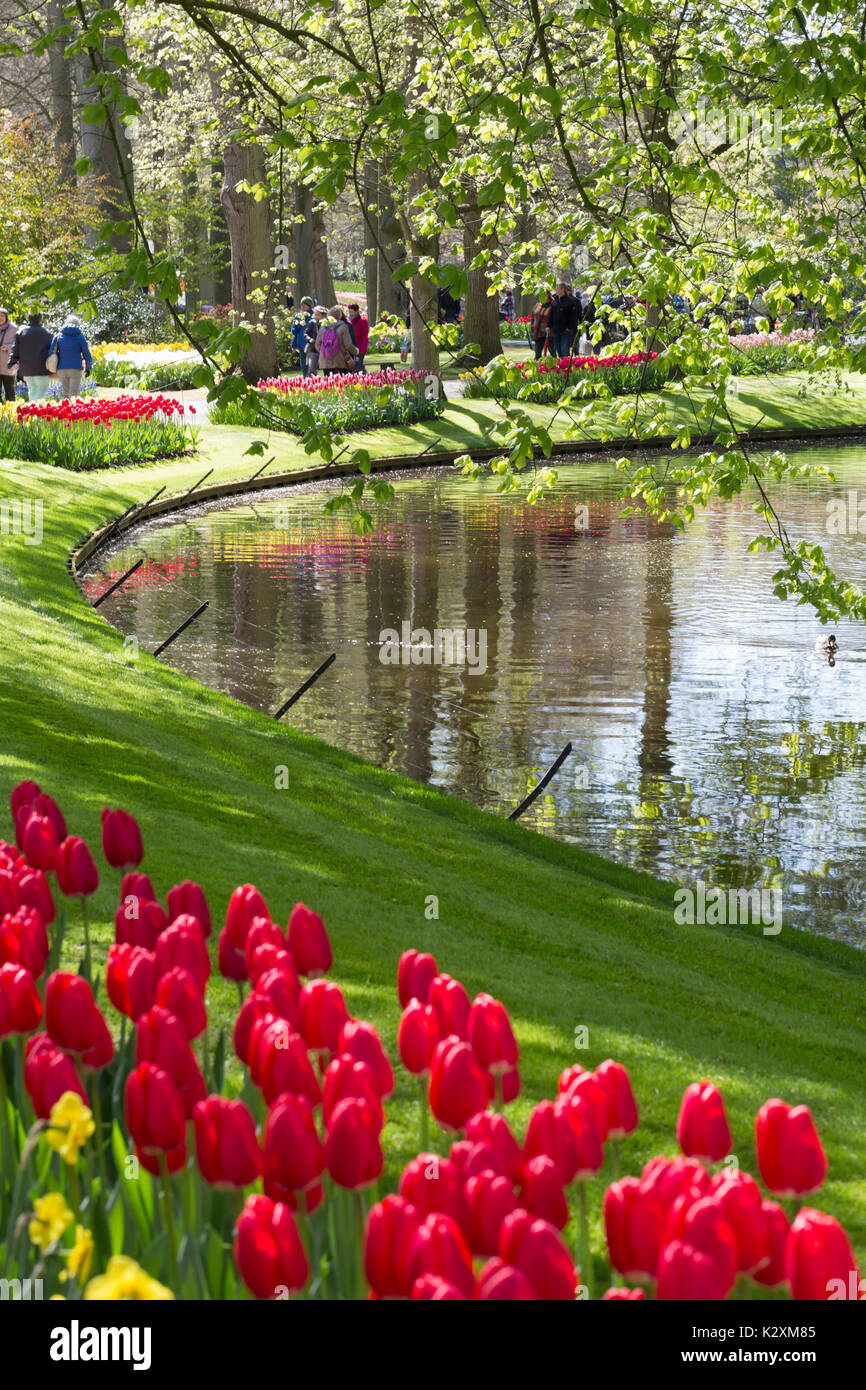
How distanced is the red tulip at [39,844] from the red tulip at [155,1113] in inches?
50.5

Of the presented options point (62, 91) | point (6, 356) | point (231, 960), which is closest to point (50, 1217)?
point (231, 960)

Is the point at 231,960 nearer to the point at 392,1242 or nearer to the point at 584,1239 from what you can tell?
the point at 584,1239

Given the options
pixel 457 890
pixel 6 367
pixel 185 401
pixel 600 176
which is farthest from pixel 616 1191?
pixel 185 401

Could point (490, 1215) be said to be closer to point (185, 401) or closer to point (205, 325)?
point (205, 325)

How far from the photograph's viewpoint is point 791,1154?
2168mm

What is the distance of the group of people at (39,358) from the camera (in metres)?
29.7

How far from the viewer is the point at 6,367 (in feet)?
97.8

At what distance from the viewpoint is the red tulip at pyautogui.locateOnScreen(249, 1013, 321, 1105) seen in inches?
94.3

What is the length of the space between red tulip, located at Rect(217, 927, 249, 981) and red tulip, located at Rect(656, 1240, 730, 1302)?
1.42m

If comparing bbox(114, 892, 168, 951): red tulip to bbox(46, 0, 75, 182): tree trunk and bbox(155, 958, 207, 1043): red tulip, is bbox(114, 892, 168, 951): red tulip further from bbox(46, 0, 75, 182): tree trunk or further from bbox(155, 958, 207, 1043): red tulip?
bbox(46, 0, 75, 182): tree trunk

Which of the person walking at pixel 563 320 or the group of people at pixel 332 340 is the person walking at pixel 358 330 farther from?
the person walking at pixel 563 320

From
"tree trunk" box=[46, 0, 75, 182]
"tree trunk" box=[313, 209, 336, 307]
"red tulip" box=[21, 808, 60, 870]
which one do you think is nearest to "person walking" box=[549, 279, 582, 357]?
"tree trunk" box=[313, 209, 336, 307]
